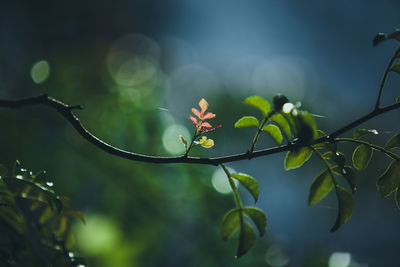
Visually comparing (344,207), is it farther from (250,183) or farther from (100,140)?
(100,140)

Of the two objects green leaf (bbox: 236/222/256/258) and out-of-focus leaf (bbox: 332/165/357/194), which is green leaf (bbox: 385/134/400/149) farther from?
green leaf (bbox: 236/222/256/258)

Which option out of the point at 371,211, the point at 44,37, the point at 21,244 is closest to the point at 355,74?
the point at 371,211

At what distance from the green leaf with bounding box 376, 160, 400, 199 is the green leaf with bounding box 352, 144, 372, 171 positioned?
0.02 meters

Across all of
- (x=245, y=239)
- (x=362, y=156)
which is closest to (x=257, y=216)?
(x=245, y=239)

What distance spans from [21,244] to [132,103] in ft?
2.77

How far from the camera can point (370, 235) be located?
3250 mm

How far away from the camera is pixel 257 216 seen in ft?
1.12

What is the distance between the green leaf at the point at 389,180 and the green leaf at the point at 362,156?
0.08 feet

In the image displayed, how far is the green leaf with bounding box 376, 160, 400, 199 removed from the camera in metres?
0.33

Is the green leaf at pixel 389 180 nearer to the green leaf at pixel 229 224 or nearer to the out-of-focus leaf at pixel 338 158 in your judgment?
the out-of-focus leaf at pixel 338 158

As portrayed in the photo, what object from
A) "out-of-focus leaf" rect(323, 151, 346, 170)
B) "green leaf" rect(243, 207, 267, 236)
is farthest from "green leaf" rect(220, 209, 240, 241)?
"out-of-focus leaf" rect(323, 151, 346, 170)

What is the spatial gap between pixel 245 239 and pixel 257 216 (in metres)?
0.03

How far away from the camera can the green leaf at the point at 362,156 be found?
0.35m

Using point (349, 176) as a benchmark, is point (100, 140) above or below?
above
